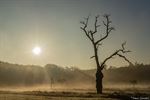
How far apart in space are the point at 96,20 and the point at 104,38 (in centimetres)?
291

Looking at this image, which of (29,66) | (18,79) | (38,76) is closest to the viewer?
(18,79)

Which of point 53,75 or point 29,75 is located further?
point 53,75

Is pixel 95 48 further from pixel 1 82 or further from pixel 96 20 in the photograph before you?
pixel 1 82

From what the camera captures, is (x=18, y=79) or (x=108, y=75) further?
(x=108, y=75)

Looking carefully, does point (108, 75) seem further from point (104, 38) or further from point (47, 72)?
point (104, 38)

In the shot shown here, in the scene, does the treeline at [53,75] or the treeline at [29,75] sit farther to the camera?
the treeline at [53,75]

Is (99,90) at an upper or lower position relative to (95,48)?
lower

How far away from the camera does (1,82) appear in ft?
377

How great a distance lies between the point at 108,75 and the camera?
474 feet

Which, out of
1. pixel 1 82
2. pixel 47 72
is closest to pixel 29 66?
pixel 47 72

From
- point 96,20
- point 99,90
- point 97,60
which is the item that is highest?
point 96,20

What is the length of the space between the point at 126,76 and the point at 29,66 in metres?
34.1

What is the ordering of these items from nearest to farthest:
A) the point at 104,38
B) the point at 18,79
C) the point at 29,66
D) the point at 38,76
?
1. the point at 104,38
2. the point at 18,79
3. the point at 38,76
4. the point at 29,66

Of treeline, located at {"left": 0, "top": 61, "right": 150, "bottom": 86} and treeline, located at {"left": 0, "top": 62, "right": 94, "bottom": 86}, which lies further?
treeline, located at {"left": 0, "top": 61, "right": 150, "bottom": 86}
